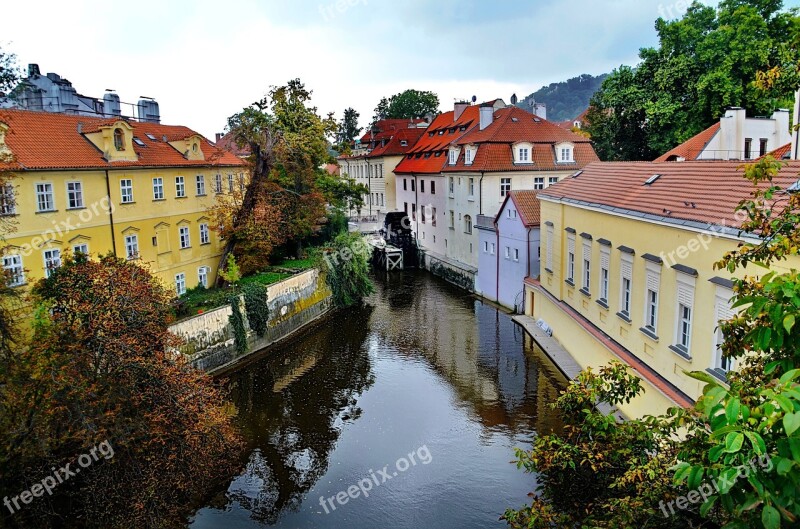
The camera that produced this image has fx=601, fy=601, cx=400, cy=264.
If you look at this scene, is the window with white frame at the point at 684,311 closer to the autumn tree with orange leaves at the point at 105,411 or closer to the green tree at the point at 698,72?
the autumn tree with orange leaves at the point at 105,411

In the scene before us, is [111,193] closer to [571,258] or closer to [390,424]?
[390,424]

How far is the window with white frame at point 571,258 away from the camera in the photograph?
18734mm

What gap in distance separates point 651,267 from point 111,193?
1736 centimetres

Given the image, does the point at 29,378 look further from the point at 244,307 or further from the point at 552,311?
the point at 552,311

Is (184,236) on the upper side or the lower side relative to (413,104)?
lower

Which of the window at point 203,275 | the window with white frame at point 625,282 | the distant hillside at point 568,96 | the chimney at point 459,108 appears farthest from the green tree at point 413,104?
the distant hillside at point 568,96

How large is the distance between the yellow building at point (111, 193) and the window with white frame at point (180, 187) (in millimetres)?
40

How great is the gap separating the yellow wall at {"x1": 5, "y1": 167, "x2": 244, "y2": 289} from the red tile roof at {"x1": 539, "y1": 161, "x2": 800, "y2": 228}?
1304 centimetres

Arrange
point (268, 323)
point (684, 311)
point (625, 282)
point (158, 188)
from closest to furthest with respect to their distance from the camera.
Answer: point (684, 311) → point (625, 282) → point (268, 323) → point (158, 188)

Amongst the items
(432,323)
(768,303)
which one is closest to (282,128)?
(432,323)

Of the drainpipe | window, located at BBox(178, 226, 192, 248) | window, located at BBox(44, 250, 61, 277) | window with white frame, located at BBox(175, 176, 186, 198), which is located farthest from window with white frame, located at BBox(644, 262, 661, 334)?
window with white frame, located at BBox(175, 176, 186, 198)

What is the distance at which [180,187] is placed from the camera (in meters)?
24.2

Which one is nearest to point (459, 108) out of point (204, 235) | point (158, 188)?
point (204, 235)

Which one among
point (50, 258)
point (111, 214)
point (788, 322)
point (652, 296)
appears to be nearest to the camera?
point (788, 322)
